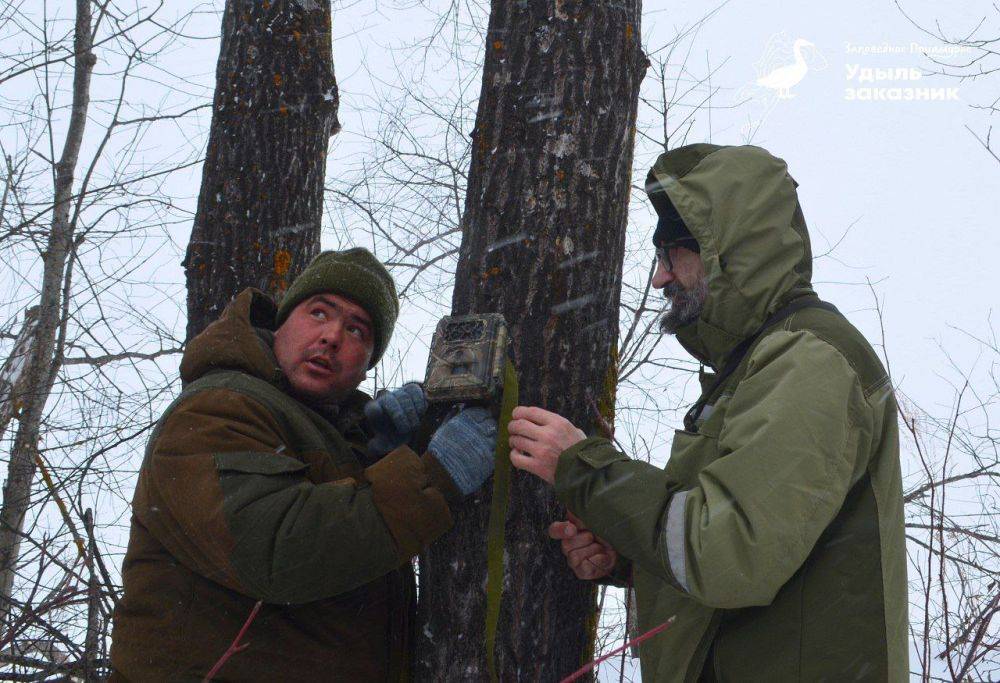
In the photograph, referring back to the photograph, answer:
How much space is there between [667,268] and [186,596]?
1.53 meters

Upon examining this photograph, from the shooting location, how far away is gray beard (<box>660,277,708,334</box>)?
2.18 meters

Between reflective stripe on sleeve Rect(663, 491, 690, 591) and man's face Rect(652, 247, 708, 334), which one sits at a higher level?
man's face Rect(652, 247, 708, 334)

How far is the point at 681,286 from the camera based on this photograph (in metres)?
2.26

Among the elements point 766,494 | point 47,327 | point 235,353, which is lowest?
point 766,494

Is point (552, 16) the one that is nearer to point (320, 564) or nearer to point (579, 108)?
point (579, 108)

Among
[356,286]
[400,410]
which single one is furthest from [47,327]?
[400,410]

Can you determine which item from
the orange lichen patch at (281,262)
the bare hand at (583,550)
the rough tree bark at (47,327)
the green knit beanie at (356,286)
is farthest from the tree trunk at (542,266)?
the rough tree bark at (47,327)

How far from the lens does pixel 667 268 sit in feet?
7.50

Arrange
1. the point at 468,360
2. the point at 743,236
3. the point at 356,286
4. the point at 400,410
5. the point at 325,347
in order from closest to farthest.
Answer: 1. the point at 743,236
2. the point at 468,360
3. the point at 400,410
4. the point at 325,347
5. the point at 356,286

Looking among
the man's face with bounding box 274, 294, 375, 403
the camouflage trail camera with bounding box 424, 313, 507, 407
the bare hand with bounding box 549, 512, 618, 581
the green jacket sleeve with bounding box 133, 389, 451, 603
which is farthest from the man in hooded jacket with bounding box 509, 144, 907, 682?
→ the man's face with bounding box 274, 294, 375, 403

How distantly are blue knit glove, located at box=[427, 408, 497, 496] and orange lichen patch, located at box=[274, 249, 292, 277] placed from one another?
7.33 feet

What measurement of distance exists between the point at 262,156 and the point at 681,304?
2730 millimetres

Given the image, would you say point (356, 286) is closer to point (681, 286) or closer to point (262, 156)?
point (681, 286)

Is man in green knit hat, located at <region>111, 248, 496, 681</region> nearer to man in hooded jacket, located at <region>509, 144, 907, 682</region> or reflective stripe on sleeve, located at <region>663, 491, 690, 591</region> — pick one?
man in hooded jacket, located at <region>509, 144, 907, 682</region>
